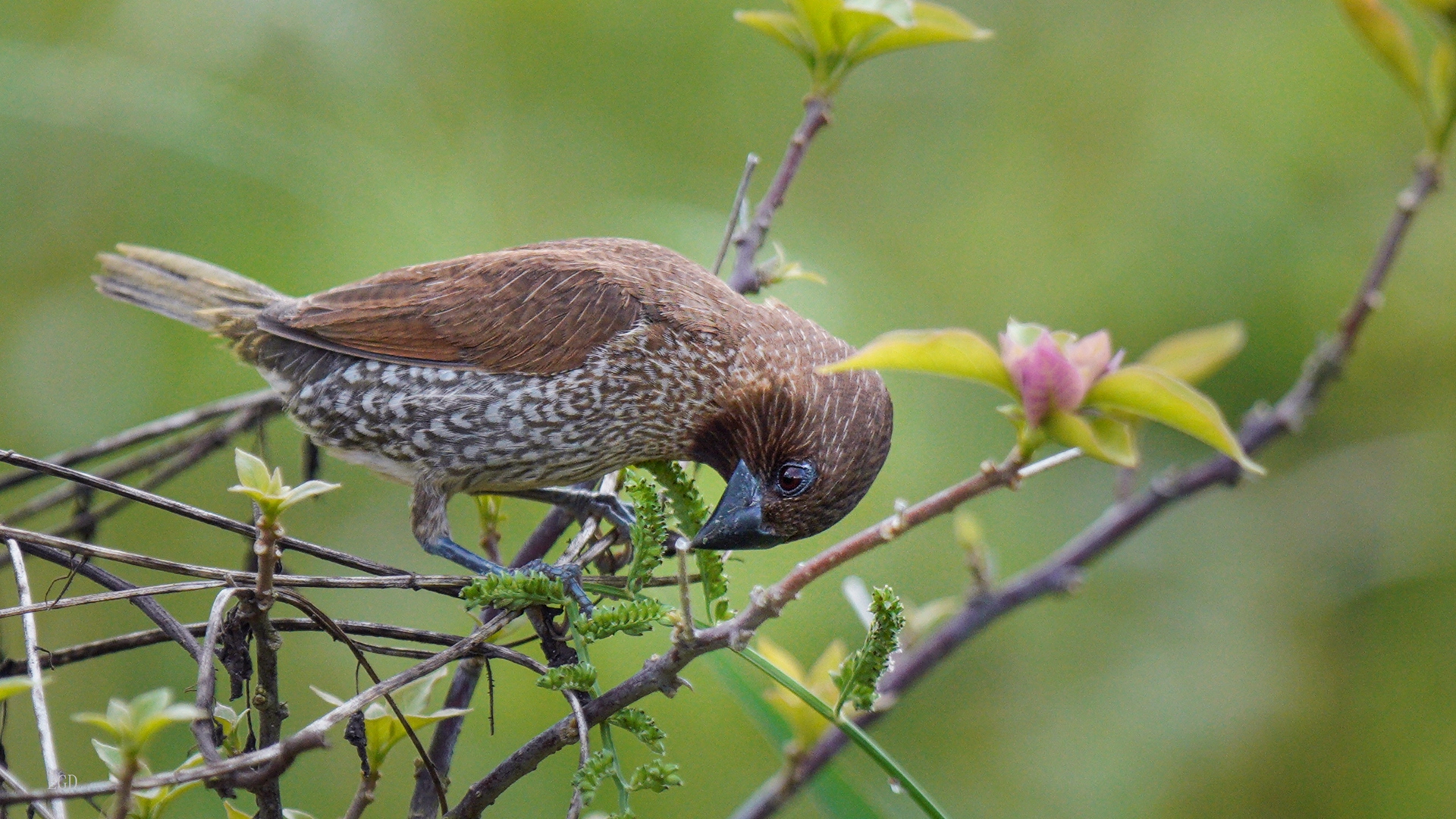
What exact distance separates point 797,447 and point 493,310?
74 cm

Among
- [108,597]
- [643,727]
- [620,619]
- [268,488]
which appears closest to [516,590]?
[620,619]

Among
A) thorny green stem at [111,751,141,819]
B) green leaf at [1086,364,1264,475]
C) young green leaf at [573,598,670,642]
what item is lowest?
young green leaf at [573,598,670,642]

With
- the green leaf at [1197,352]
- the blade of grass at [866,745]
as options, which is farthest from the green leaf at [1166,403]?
the green leaf at [1197,352]

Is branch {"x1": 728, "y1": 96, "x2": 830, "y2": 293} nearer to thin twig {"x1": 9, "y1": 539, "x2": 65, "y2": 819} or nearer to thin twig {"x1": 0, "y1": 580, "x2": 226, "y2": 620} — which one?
thin twig {"x1": 0, "y1": 580, "x2": 226, "y2": 620}

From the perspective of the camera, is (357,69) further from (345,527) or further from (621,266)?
(621,266)

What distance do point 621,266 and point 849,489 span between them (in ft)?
2.28

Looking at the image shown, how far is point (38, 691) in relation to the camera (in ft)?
4.46

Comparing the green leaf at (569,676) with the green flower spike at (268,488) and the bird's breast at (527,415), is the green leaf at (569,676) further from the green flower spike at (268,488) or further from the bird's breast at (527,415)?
the bird's breast at (527,415)

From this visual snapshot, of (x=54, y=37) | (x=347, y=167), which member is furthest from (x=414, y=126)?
(x=54, y=37)

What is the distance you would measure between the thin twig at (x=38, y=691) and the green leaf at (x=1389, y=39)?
2.24 metres

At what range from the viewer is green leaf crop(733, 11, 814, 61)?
2.24 metres

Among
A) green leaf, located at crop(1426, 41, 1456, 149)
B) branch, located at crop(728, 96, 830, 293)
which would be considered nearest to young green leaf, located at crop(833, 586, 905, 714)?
branch, located at crop(728, 96, 830, 293)

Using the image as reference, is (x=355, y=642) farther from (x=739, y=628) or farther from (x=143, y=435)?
(x=143, y=435)

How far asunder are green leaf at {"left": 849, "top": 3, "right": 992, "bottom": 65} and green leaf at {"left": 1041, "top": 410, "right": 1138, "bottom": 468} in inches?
38.4
